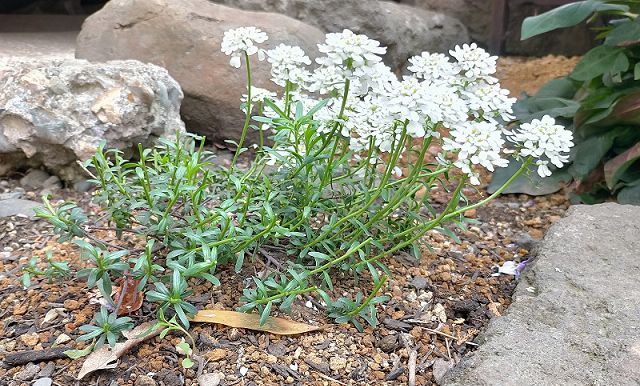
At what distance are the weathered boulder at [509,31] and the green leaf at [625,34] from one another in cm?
224

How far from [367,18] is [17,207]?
9.05ft

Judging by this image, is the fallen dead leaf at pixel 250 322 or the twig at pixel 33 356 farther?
the fallen dead leaf at pixel 250 322

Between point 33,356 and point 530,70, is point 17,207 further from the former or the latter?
point 530,70

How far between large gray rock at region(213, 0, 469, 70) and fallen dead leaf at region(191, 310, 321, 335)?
9.90ft

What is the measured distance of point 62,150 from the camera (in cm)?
A: 294

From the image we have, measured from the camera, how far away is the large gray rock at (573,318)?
5.41 feet

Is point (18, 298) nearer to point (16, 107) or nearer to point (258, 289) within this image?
point (258, 289)

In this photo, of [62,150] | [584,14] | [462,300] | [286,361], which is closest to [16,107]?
[62,150]

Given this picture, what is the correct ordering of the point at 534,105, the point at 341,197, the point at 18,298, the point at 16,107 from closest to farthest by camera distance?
the point at 18,298 → the point at 341,197 → the point at 16,107 → the point at 534,105

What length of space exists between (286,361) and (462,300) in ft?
2.32

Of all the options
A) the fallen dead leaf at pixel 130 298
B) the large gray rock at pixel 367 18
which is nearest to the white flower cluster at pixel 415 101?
Result: the fallen dead leaf at pixel 130 298

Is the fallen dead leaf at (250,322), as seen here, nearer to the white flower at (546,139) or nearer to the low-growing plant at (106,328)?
the low-growing plant at (106,328)

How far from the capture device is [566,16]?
3.21 m

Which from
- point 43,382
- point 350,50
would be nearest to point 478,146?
point 350,50
